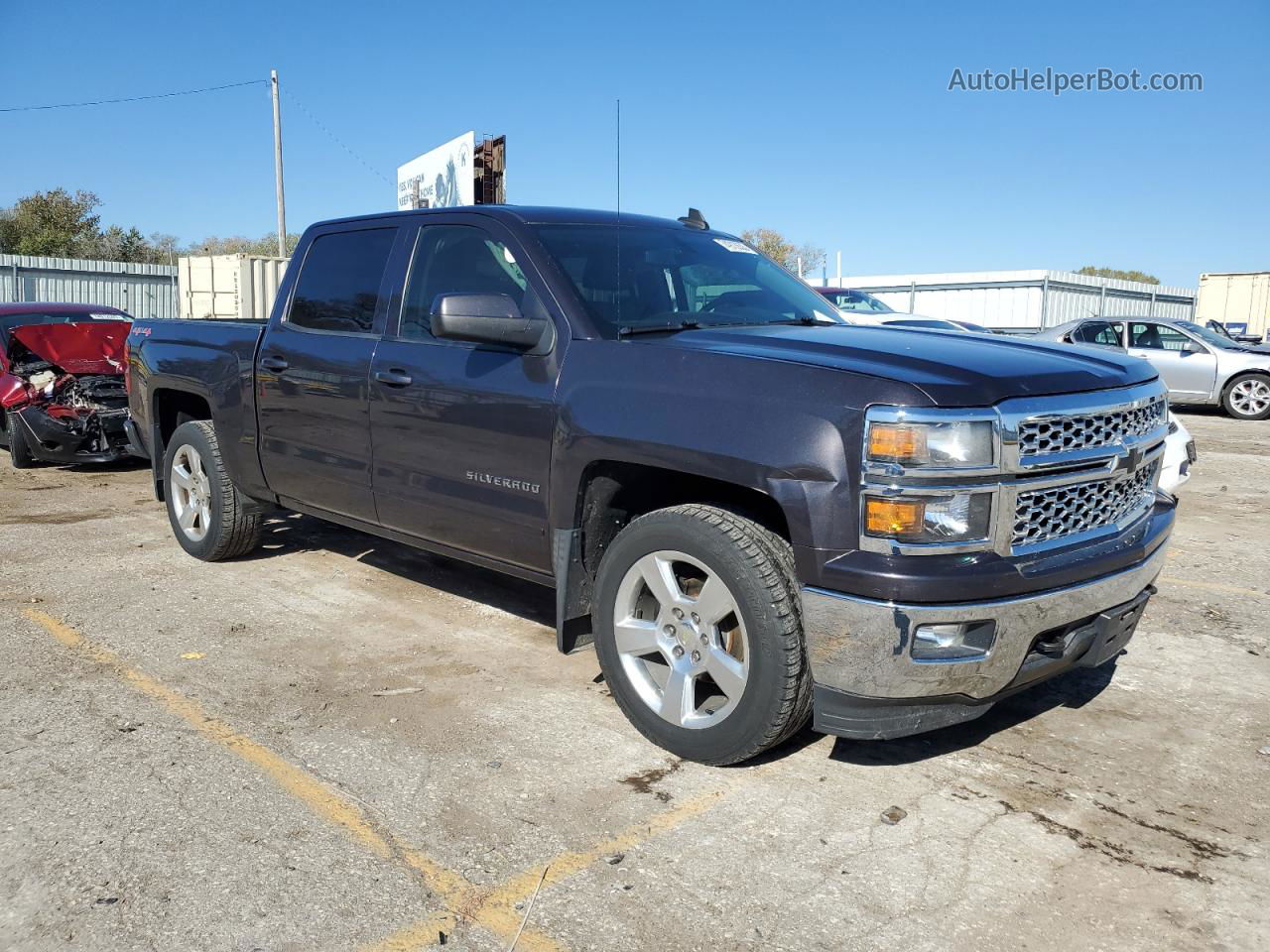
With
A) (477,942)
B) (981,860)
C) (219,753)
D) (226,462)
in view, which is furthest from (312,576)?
(981,860)

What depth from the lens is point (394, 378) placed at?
4.46m

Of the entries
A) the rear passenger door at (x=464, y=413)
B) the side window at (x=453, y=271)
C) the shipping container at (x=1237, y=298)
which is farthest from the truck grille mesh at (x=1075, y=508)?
the shipping container at (x=1237, y=298)

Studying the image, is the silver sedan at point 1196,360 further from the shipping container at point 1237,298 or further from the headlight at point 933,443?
the shipping container at point 1237,298

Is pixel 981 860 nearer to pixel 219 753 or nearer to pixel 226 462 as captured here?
pixel 219 753

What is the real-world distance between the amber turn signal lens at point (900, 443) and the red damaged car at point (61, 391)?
27.9 feet

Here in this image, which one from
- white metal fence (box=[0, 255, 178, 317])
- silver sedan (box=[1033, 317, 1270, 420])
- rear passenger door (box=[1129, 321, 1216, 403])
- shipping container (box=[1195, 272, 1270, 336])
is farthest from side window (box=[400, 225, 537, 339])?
shipping container (box=[1195, 272, 1270, 336])

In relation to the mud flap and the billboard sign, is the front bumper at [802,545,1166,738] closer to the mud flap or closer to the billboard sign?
the mud flap

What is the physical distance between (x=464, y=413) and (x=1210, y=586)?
4.41 metres

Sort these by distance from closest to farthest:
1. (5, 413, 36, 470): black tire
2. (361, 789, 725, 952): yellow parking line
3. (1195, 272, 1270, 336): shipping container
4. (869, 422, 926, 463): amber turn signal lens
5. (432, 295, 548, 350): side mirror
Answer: (361, 789, 725, 952): yellow parking line → (869, 422, 926, 463): amber turn signal lens → (432, 295, 548, 350): side mirror → (5, 413, 36, 470): black tire → (1195, 272, 1270, 336): shipping container

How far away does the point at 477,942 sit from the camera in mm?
2539

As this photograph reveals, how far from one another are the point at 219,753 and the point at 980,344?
9.73ft

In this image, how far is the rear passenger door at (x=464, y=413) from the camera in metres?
3.92

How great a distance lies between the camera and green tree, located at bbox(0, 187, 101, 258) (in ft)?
151

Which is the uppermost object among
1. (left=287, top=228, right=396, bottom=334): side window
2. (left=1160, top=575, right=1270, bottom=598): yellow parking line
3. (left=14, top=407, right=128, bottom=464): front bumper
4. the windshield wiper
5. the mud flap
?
(left=287, top=228, right=396, bottom=334): side window
